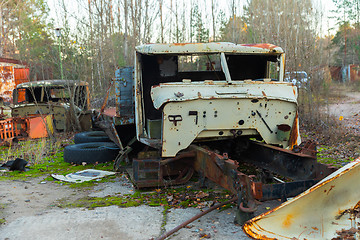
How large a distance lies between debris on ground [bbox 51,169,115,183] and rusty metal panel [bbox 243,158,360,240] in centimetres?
347

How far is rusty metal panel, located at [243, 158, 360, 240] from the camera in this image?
122 inches

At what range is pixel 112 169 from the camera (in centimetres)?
656

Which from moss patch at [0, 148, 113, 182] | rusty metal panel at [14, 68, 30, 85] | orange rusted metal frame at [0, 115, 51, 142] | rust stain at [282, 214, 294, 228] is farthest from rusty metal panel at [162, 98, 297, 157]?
rusty metal panel at [14, 68, 30, 85]

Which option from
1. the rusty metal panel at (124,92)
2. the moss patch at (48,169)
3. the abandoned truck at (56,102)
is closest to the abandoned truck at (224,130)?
the rusty metal panel at (124,92)

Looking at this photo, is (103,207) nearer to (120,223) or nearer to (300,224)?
→ (120,223)

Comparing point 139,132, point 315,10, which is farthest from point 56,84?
point 315,10

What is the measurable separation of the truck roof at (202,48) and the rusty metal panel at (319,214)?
2.67 m

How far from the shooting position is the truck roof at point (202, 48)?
16.7ft

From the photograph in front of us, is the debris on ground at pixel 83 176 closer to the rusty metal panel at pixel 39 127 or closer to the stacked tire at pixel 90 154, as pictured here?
the stacked tire at pixel 90 154

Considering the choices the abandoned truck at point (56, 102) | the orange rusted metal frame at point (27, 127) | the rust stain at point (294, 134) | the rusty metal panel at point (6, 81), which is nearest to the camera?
the rust stain at point (294, 134)

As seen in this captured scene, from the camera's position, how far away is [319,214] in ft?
10.5

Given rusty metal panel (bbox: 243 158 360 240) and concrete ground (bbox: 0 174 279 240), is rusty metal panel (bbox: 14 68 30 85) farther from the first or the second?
rusty metal panel (bbox: 243 158 360 240)

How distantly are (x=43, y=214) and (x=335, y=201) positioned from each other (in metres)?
3.34

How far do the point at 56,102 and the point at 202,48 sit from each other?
724 cm
